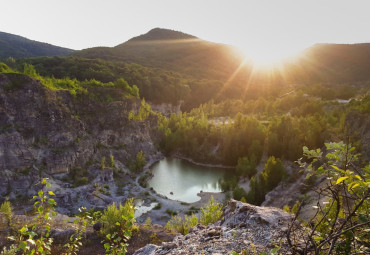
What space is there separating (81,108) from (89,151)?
7.46 m

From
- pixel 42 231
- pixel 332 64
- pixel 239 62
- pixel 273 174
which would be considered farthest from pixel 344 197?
pixel 239 62

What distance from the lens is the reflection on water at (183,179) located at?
33.8 meters

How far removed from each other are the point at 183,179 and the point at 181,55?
129 metres

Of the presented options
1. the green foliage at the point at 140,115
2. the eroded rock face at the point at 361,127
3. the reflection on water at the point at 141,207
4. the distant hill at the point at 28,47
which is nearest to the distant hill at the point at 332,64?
the green foliage at the point at 140,115

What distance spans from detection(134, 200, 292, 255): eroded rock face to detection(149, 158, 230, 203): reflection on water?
23.7 meters

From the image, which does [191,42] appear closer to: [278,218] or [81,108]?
[81,108]

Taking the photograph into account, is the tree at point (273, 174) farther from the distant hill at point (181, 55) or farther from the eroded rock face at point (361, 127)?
the distant hill at point (181, 55)

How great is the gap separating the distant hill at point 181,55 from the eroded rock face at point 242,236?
12169 cm

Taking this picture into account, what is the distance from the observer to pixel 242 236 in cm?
721

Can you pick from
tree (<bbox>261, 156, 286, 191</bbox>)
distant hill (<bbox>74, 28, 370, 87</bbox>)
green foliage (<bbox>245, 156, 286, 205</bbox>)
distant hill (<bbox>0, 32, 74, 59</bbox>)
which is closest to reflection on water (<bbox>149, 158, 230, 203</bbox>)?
green foliage (<bbox>245, 156, 286, 205</bbox>)

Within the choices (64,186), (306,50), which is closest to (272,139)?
(64,186)

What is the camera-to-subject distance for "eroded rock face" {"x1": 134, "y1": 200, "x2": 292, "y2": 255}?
6496 mm

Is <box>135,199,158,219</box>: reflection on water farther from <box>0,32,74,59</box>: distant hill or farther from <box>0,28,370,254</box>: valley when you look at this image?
<box>0,32,74,59</box>: distant hill

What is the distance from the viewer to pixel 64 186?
2847cm
